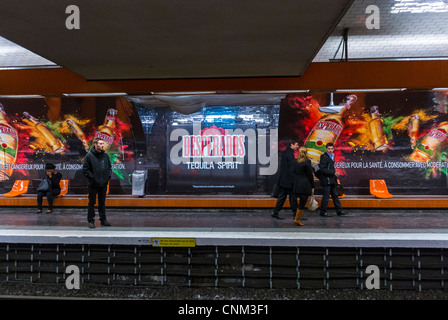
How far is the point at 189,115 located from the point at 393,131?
597 centimetres

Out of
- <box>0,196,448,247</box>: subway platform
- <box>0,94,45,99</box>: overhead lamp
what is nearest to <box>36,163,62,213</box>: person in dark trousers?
<box>0,196,448,247</box>: subway platform

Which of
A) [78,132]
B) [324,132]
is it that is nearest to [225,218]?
[324,132]

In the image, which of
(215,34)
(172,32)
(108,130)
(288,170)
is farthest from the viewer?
(108,130)

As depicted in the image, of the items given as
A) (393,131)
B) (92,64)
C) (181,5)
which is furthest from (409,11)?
(92,64)

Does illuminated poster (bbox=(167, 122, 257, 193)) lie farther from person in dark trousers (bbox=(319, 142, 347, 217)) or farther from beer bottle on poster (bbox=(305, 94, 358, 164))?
person in dark trousers (bbox=(319, 142, 347, 217))

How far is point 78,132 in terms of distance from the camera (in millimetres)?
9539

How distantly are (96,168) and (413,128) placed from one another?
28.1 ft

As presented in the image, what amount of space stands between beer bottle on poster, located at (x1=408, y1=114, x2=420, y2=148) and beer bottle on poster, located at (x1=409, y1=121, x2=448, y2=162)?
21 centimetres

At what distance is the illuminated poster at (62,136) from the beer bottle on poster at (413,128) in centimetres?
815

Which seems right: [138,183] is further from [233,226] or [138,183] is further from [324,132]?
[324,132]

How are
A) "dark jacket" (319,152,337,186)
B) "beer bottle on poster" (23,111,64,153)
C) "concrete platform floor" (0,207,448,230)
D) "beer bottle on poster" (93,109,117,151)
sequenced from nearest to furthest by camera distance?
"concrete platform floor" (0,207,448,230)
"dark jacket" (319,152,337,186)
"beer bottle on poster" (93,109,117,151)
"beer bottle on poster" (23,111,64,153)

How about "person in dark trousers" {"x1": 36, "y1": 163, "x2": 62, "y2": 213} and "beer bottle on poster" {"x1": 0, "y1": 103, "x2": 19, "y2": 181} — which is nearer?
"person in dark trousers" {"x1": 36, "y1": 163, "x2": 62, "y2": 213}

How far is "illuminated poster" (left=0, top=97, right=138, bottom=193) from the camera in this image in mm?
9445

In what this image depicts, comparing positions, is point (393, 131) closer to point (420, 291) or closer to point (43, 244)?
point (420, 291)
